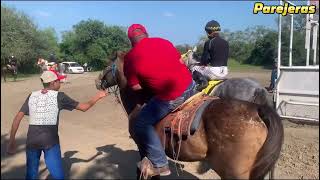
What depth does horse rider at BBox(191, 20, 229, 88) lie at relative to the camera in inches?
279

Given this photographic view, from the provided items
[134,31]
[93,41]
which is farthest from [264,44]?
[93,41]

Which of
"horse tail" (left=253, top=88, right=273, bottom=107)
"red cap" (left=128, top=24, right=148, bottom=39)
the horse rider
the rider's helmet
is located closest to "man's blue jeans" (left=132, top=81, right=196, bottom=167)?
"red cap" (left=128, top=24, right=148, bottom=39)

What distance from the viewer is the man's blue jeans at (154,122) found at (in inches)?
189

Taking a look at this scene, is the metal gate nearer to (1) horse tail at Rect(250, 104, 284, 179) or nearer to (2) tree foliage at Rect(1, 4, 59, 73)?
(1) horse tail at Rect(250, 104, 284, 179)

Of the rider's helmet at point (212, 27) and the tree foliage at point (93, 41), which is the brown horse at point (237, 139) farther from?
Result: the tree foliage at point (93, 41)

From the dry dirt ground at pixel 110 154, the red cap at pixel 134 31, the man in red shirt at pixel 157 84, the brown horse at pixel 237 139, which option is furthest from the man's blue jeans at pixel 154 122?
the dry dirt ground at pixel 110 154

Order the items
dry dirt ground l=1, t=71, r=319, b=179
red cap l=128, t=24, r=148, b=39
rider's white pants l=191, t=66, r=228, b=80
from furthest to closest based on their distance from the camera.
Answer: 1. rider's white pants l=191, t=66, r=228, b=80
2. dry dirt ground l=1, t=71, r=319, b=179
3. red cap l=128, t=24, r=148, b=39

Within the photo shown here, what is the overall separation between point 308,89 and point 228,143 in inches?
220

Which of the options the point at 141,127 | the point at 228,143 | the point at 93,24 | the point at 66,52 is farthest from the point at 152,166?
the point at 66,52

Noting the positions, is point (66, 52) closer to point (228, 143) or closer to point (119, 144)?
point (119, 144)

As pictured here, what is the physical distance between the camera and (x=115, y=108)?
15586mm

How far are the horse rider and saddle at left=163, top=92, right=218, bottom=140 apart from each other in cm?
220

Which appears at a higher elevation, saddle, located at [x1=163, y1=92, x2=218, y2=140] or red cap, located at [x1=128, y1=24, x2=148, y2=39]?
red cap, located at [x1=128, y1=24, x2=148, y2=39]

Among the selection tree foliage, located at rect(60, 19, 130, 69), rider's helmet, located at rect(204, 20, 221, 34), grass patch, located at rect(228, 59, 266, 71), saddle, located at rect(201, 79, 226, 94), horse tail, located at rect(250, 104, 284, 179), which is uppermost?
rider's helmet, located at rect(204, 20, 221, 34)
